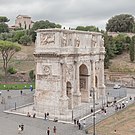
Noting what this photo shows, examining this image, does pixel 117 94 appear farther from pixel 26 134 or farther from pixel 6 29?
pixel 6 29

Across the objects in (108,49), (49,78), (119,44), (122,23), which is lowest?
(49,78)

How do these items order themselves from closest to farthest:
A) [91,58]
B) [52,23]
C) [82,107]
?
[82,107], [91,58], [52,23]

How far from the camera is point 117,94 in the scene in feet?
157

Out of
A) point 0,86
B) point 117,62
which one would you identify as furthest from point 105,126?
point 117,62

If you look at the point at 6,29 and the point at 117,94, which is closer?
the point at 117,94

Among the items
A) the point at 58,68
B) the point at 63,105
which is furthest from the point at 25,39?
the point at 63,105

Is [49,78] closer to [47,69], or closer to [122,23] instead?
[47,69]

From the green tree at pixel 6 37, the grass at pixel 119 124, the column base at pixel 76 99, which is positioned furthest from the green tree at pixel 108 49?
the green tree at pixel 6 37

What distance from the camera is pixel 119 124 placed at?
31531mm

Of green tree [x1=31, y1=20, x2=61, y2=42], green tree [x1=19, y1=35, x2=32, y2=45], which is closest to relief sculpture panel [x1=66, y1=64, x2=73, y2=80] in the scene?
green tree [x1=19, y1=35, x2=32, y2=45]

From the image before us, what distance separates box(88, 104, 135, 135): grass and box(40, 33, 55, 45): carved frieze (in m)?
10.7

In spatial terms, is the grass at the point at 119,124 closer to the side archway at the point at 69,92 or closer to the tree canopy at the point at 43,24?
the side archway at the point at 69,92

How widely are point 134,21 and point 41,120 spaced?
71459mm

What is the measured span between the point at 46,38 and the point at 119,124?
12448 mm
